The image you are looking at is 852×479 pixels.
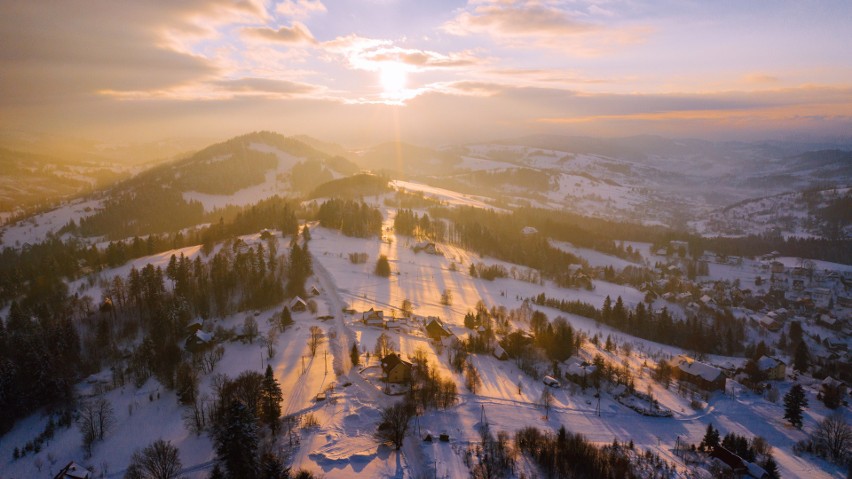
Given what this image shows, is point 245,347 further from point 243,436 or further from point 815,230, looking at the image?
point 815,230

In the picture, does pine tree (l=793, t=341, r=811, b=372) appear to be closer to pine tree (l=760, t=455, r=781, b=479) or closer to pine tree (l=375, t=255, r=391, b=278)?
pine tree (l=760, t=455, r=781, b=479)

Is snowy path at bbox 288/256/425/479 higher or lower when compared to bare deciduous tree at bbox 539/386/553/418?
higher

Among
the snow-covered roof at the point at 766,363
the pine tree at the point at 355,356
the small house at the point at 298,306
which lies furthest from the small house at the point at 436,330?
the snow-covered roof at the point at 766,363

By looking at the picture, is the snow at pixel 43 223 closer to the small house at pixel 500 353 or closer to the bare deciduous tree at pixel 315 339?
the bare deciduous tree at pixel 315 339

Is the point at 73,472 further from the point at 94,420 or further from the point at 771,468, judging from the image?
the point at 771,468

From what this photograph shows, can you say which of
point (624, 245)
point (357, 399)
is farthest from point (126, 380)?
point (624, 245)

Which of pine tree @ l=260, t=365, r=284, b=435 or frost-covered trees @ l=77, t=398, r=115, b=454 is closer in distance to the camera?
pine tree @ l=260, t=365, r=284, b=435

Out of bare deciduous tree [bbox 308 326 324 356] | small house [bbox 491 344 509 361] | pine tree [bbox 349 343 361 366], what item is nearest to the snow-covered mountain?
small house [bbox 491 344 509 361]
